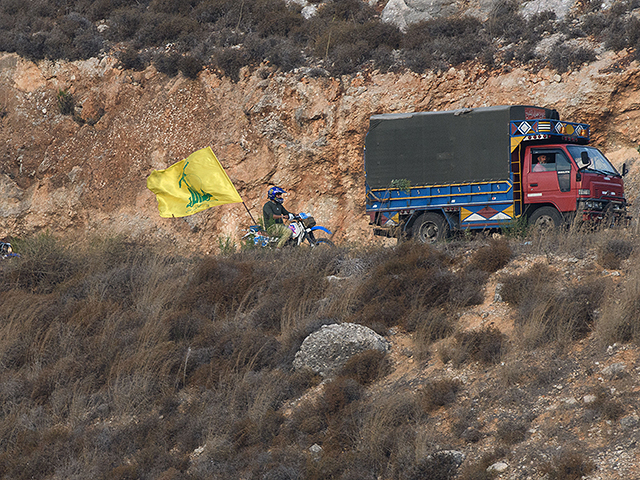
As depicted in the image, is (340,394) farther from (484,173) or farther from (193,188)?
(484,173)

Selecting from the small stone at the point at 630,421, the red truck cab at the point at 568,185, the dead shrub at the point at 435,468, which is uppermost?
the red truck cab at the point at 568,185

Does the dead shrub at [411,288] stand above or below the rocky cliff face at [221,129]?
below

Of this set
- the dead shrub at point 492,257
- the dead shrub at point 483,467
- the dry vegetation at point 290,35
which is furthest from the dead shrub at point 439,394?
the dry vegetation at point 290,35

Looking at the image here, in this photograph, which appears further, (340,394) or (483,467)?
(340,394)

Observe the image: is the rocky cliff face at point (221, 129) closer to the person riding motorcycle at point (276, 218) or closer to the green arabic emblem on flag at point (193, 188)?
the person riding motorcycle at point (276, 218)

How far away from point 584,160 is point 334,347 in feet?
25.1

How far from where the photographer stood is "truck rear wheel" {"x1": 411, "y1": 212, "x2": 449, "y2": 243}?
600 inches

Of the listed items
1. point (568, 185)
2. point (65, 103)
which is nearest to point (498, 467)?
point (568, 185)

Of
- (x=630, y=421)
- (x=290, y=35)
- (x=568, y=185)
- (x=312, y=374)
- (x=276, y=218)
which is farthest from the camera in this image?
(x=290, y=35)

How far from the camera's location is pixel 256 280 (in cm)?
1195

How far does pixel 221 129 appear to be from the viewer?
22922 millimetres

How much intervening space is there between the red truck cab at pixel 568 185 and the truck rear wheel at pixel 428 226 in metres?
1.83

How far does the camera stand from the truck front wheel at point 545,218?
14.0 metres

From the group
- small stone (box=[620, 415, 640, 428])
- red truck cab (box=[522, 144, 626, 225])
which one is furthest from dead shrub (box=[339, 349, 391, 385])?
red truck cab (box=[522, 144, 626, 225])
